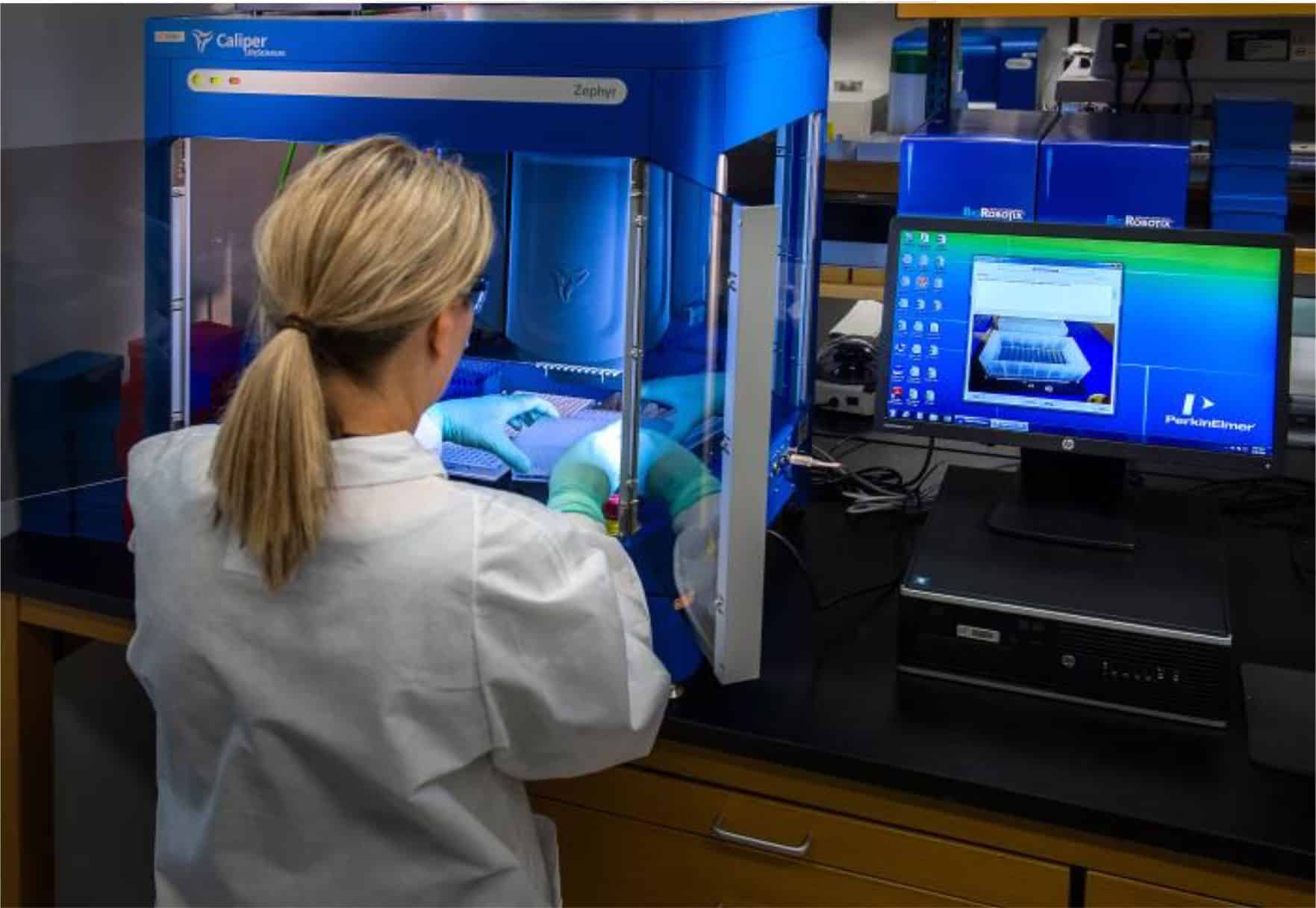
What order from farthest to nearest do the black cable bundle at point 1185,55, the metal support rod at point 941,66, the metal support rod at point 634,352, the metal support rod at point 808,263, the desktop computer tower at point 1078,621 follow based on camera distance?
the metal support rod at point 941,66, the black cable bundle at point 1185,55, the metal support rod at point 808,263, the metal support rod at point 634,352, the desktop computer tower at point 1078,621

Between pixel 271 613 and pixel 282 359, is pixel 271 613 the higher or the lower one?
the lower one

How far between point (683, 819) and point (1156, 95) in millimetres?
1873

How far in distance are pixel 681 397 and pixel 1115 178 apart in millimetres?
1016

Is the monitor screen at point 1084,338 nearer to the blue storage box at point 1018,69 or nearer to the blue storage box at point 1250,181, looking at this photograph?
the blue storage box at point 1250,181

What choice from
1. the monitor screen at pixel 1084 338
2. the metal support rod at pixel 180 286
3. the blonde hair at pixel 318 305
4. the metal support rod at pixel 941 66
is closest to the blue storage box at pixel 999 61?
the metal support rod at pixel 941 66

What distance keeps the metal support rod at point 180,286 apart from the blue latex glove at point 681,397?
24.9 inches

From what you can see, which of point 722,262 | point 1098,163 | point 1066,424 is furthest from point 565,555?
point 1098,163

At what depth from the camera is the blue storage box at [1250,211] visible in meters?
2.37

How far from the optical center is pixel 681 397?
149 cm

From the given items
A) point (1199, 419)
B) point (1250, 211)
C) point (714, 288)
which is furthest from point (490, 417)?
point (1250, 211)

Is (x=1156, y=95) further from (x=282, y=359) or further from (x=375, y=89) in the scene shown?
(x=282, y=359)

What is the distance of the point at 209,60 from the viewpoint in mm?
1610

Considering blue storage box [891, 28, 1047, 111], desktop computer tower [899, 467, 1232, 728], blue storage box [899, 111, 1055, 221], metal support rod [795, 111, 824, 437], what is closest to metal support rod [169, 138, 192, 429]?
metal support rod [795, 111, 824, 437]

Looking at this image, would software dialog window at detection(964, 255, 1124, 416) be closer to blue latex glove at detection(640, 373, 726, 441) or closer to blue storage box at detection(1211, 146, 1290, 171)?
blue latex glove at detection(640, 373, 726, 441)
